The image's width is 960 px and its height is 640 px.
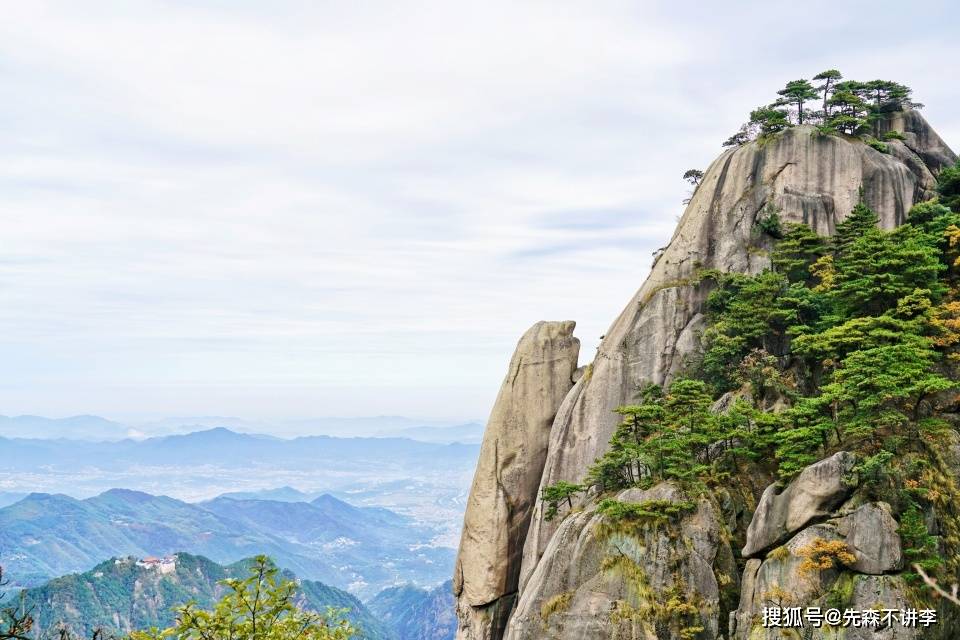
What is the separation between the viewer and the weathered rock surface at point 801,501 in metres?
21.8

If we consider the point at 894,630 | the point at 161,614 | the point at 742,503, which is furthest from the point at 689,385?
the point at 161,614

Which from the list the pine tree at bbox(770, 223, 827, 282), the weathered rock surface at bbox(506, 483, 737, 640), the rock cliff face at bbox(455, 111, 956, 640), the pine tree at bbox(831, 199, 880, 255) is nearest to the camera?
the weathered rock surface at bbox(506, 483, 737, 640)

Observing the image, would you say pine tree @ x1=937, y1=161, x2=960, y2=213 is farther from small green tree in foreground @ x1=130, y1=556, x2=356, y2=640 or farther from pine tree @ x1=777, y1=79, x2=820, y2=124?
small green tree in foreground @ x1=130, y1=556, x2=356, y2=640

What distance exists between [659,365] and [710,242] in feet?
22.2

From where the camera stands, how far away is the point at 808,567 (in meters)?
20.7

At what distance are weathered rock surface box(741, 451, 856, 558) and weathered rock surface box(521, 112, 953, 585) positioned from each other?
9016mm

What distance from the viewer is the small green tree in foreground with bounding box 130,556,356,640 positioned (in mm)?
10914

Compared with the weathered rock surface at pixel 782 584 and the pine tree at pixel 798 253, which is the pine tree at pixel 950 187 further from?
the weathered rock surface at pixel 782 584

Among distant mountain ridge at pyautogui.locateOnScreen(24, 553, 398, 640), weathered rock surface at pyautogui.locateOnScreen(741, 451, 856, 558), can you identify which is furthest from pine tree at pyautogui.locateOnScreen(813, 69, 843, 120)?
distant mountain ridge at pyautogui.locateOnScreen(24, 553, 398, 640)

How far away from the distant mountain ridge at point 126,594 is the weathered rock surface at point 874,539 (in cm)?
13855

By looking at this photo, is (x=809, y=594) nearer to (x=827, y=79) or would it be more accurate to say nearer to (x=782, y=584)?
(x=782, y=584)

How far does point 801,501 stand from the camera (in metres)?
22.2

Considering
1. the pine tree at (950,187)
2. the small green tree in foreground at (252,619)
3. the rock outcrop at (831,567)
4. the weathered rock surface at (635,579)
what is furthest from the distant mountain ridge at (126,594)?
the small green tree in foreground at (252,619)

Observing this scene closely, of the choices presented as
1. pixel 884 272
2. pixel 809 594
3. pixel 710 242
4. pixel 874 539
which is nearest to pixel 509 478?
pixel 710 242
